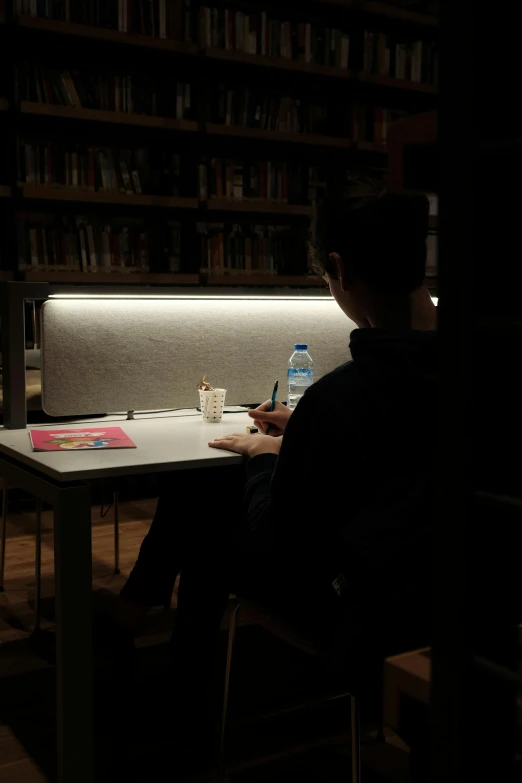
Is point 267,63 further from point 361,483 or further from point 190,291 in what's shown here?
point 361,483

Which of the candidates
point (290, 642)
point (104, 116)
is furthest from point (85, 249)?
point (290, 642)

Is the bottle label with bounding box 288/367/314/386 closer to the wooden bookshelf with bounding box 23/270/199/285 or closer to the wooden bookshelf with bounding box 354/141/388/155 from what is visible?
the wooden bookshelf with bounding box 23/270/199/285

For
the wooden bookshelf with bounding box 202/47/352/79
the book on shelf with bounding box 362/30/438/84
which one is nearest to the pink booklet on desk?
the wooden bookshelf with bounding box 202/47/352/79

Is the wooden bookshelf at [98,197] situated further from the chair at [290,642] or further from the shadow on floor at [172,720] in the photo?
the chair at [290,642]

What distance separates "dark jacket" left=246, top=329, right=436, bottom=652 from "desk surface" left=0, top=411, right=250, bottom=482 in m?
0.39

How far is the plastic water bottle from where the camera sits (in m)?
2.46

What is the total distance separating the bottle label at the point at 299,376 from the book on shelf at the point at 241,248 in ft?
7.09

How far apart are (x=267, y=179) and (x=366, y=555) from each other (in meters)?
3.68

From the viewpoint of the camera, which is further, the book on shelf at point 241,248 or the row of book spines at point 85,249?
the book on shelf at point 241,248

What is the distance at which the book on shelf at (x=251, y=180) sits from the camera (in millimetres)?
4547

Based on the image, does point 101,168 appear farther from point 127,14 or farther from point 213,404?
point 213,404

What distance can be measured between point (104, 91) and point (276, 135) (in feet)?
3.09

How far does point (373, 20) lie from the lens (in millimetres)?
4879

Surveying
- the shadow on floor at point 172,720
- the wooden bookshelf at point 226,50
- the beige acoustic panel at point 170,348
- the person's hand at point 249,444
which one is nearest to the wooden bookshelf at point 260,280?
the wooden bookshelf at point 226,50
